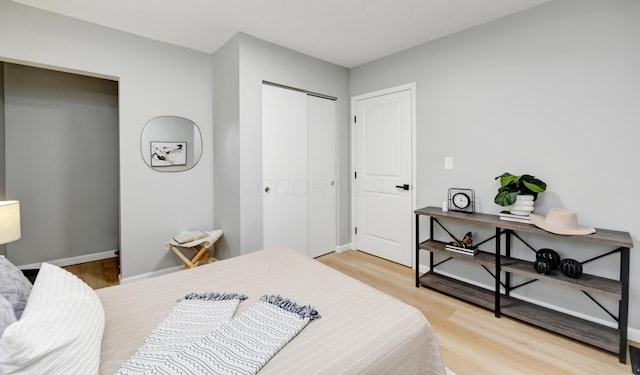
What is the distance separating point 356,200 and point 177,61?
271 centimetres

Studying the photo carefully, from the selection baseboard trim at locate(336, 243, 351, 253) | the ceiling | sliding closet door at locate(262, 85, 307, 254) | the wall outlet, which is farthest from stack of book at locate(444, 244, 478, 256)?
the ceiling

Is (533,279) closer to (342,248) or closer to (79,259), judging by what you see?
(342,248)

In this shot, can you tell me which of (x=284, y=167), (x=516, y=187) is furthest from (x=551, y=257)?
(x=284, y=167)

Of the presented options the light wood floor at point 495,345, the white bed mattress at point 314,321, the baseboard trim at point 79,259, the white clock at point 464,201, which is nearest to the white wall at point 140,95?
the baseboard trim at point 79,259

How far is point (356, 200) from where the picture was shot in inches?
151

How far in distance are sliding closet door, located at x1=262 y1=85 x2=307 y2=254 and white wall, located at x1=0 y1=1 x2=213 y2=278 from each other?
0.78 meters

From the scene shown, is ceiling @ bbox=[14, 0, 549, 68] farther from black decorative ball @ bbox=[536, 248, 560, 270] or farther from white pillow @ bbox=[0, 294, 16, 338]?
white pillow @ bbox=[0, 294, 16, 338]

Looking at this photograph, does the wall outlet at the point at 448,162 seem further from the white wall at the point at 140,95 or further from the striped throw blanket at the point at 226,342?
the white wall at the point at 140,95

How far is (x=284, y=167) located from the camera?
3184 mm

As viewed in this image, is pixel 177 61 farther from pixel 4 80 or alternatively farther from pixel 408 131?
pixel 408 131

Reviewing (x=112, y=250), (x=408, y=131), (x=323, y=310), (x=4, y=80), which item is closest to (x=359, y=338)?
(x=323, y=310)

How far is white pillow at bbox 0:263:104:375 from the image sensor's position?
2.27 ft

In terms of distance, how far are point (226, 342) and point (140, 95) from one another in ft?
9.02

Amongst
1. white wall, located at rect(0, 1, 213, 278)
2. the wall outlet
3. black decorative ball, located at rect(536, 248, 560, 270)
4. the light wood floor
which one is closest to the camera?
the light wood floor
